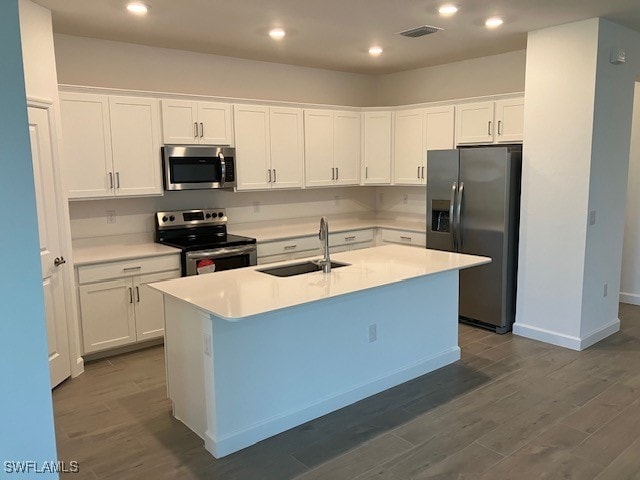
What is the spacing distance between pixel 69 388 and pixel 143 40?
2963 millimetres

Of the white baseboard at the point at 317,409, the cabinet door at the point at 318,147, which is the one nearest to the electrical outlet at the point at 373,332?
the white baseboard at the point at 317,409

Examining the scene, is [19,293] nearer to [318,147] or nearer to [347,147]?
[318,147]

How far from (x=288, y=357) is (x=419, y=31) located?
292cm

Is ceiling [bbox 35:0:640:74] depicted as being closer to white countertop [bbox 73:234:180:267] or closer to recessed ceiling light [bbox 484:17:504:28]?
recessed ceiling light [bbox 484:17:504:28]

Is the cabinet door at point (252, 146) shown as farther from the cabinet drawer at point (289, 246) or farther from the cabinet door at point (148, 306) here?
the cabinet door at point (148, 306)

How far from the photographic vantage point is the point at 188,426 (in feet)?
10.2

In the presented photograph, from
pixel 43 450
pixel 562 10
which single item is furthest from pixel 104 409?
pixel 562 10

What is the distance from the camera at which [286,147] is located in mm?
5438

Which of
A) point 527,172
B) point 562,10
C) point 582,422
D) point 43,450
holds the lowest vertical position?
point 582,422

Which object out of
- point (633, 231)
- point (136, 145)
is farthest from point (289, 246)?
point (633, 231)

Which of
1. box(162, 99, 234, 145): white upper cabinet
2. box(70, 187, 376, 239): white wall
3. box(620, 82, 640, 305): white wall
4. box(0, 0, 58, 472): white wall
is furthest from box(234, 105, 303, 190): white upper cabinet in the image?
box(620, 82, 640, 305): white wall

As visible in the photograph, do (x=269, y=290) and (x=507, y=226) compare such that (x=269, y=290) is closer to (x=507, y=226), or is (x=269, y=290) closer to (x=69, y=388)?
(x=69, y=388)

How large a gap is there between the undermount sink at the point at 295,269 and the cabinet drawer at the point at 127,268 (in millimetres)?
1253

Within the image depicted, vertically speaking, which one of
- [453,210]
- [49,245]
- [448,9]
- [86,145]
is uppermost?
[448,9]
